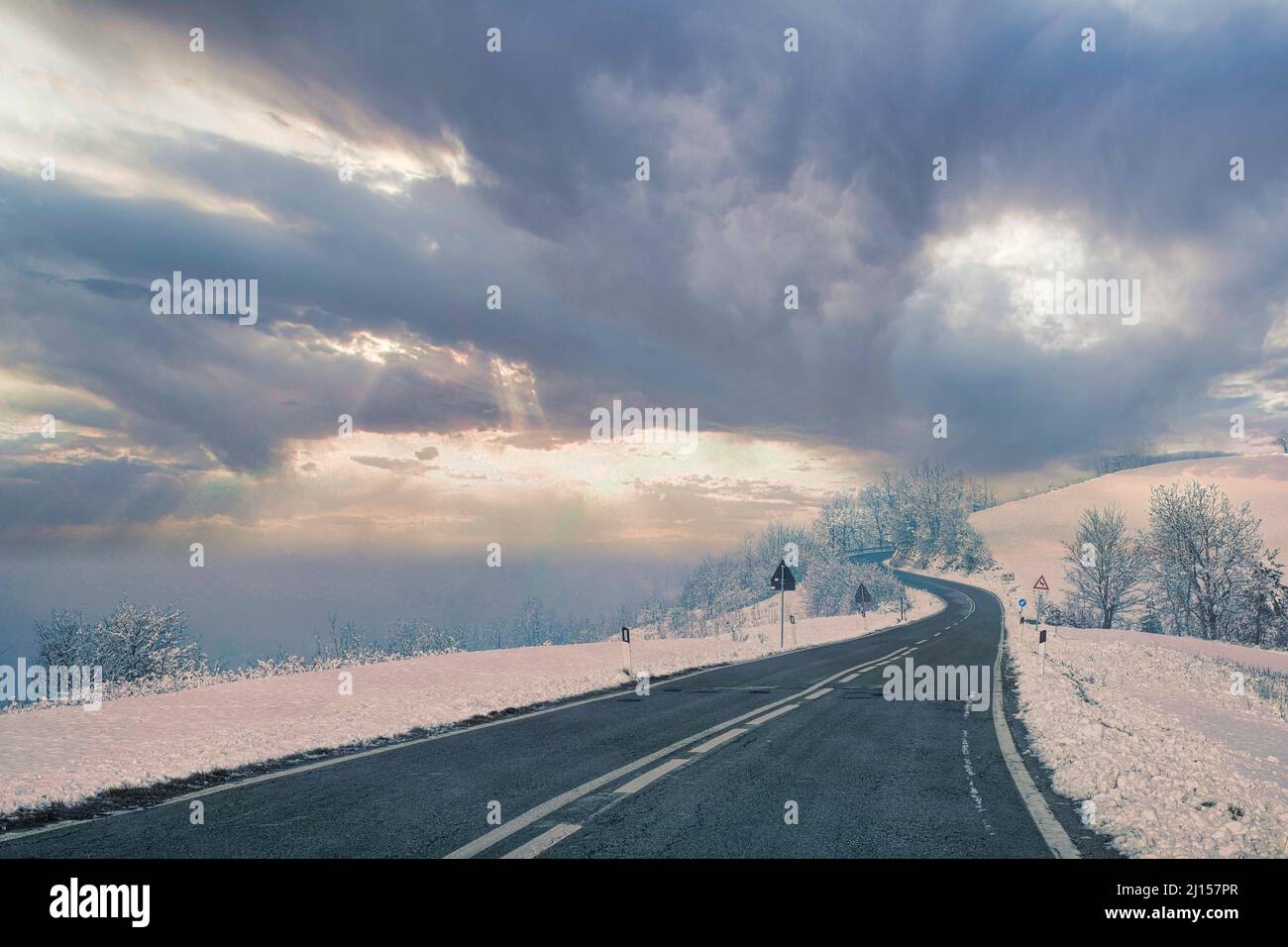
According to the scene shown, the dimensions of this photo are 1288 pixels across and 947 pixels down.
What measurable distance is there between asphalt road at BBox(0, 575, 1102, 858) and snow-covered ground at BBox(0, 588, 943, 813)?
1088 millimetres

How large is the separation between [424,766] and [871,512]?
475 ft

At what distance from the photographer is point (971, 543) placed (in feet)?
349

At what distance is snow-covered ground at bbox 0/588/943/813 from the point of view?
22.4ft

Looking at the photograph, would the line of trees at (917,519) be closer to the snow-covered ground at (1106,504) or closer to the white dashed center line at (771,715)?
the snow-covered ground at (1106,504)

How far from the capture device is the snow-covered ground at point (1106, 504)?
97438 millimetres

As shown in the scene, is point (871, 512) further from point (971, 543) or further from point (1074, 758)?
point (1074, 758)

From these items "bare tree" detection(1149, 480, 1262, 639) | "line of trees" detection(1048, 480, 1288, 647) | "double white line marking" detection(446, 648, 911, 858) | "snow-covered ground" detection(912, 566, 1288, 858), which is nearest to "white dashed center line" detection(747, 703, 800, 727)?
"double white line marking" detection(446, 648, 911, 858)

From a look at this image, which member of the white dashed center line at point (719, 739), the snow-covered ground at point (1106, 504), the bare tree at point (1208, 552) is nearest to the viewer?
the white dashed center line at point (719, 739)

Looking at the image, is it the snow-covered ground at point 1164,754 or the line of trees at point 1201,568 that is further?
the line of trees at point 1201,568

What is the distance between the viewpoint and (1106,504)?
12731cm

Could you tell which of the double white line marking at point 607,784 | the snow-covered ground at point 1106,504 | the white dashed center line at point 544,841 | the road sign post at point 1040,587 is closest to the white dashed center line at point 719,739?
the double white line marking at point 607,784

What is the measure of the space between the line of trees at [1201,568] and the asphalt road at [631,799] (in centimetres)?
5217

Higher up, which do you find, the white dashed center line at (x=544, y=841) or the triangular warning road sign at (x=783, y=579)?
the white dashed center line at (x=544, y=841)
